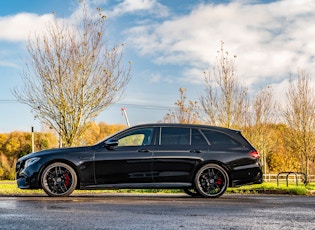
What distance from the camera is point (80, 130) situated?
18719 millimetres

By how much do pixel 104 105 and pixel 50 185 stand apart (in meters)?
9.20

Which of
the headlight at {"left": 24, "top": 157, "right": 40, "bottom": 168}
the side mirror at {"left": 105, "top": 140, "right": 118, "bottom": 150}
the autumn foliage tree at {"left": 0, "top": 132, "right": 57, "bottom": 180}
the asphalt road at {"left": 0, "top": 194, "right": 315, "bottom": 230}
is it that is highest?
the autumn foliage tree at {"left": 0, "top": 132, "right": 57, "bottom": 180}

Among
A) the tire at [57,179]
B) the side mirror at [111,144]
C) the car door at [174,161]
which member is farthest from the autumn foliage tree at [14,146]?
the car door at [174,161]

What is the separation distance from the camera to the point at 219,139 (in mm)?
10961

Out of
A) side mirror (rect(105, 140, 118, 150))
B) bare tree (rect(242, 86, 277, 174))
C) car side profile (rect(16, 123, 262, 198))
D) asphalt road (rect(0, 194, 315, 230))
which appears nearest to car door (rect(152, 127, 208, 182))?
car side profile (rect(16, 123, 262, 198))

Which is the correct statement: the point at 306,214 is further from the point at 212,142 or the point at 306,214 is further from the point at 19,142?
the point at 19,142

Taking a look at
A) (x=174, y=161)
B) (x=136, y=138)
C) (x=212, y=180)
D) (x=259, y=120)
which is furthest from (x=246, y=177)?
(x=259, y=120)

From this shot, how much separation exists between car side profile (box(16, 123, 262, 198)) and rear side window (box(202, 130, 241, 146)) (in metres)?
0.04

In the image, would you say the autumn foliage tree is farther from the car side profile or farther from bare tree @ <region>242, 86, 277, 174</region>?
the car side profile

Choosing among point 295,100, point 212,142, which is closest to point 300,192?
point 212,142

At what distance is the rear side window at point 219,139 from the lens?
10.9m

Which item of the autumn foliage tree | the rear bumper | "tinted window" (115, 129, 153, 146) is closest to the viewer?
"tinted window" (115, 129, 153, 146)

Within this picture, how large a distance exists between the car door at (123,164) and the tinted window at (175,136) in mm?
467

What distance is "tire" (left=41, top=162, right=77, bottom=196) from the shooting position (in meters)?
10.4
